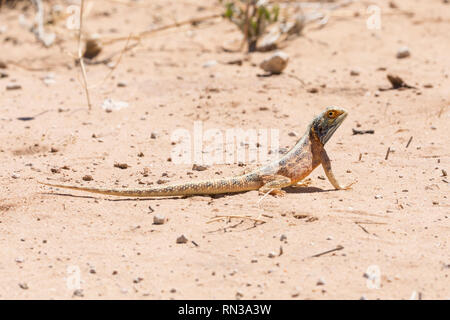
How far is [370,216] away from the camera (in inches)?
193

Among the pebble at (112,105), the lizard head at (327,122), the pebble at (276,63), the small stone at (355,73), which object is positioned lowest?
the pebble at (112,105)

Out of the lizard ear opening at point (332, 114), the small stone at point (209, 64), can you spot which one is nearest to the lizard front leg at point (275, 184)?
the lizard ear opening at point (332, 114)

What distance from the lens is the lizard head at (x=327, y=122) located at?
5504 millimetres

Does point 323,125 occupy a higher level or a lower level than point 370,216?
higher

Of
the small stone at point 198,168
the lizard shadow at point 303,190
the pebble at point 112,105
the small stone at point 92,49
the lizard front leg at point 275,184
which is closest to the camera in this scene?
the lizard front leg at point 275,184

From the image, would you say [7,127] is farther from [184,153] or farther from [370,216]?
[370,216]

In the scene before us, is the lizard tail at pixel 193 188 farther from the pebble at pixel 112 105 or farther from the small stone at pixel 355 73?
the small stone at pixel 355 73

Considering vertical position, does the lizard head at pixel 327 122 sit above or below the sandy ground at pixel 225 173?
above

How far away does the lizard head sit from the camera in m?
5.50

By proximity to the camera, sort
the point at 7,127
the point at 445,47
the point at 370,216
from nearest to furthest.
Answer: the point at 370,216
the point at 7,127
the point at 445,47

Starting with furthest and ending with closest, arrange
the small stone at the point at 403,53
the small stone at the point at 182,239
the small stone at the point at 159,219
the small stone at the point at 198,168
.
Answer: the small stone at the point at 403,53 → the small stone at the point at 198,168 → the small stone at the point at 159,219 → the small stone at the point at 182,239

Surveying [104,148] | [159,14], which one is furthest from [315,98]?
[159,14]

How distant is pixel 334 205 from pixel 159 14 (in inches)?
317

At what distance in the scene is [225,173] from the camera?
6020mm
